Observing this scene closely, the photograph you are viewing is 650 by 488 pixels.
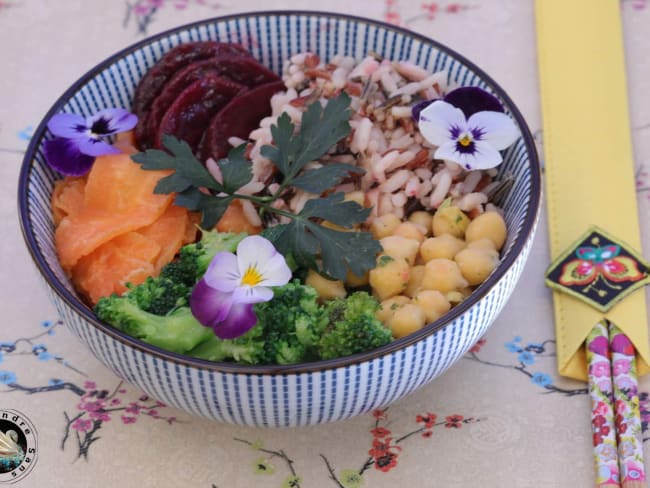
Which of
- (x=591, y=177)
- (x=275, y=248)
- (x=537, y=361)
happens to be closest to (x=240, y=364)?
(x=275, y=248)

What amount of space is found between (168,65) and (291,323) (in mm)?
902

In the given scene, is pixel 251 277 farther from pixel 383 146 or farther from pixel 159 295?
pixel 383 146

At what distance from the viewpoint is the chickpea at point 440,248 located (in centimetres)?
193

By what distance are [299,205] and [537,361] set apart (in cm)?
69

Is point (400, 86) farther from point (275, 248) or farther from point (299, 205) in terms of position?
point (275, 248)

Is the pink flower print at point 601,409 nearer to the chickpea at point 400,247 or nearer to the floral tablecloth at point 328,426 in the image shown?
the floral tablecloth at point 328,426

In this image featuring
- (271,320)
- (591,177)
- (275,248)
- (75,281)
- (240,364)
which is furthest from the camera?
(591,177)

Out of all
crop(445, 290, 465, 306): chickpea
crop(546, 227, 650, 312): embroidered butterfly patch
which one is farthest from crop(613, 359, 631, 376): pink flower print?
crop(445, 290, 465, 306): chickpea

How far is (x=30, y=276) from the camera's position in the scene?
92.0 inches

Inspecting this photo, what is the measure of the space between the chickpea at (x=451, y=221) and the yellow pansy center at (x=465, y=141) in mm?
161

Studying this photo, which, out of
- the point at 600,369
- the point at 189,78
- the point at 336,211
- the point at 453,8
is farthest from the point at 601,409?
the point at 453,8

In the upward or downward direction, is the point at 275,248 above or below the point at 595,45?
below

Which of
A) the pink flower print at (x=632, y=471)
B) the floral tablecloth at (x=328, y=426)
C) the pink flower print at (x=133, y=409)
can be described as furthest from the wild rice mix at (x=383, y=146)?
the pink flower print at (x=632, y=471)

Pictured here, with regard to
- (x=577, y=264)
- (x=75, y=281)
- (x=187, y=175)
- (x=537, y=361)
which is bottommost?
(x=537, y=361)
